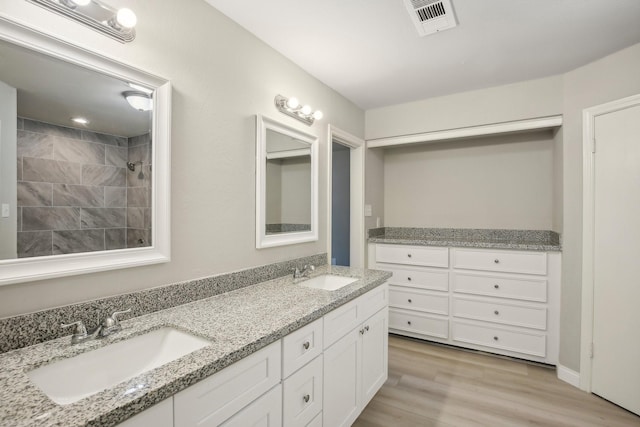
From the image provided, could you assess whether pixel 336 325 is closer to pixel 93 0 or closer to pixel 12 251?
pixel 12 251

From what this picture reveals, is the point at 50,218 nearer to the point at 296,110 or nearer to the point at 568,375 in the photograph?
the point at 296,110

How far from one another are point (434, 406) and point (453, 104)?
2.49 m

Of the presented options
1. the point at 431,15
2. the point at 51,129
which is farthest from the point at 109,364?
the point at 431,15

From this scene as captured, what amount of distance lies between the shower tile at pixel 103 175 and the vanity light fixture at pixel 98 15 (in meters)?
0.51

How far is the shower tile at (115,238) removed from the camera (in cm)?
123

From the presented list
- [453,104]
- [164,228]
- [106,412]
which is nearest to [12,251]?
[164,228]

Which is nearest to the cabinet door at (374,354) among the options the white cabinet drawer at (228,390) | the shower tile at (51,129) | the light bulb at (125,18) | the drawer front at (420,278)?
the white cabinet drawer at (228,390)

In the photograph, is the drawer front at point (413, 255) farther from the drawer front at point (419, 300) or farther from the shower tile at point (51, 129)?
the shower tile at point (51, 129)

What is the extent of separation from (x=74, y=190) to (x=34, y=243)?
22 cm

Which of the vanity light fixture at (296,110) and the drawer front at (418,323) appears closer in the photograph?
the vanity light fixture at (296,110)

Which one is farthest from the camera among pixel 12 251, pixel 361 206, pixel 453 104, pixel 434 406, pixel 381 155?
pixel 381 155

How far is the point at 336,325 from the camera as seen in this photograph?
162 cm

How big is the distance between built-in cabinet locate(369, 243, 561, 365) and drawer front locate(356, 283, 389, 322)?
3.21ft

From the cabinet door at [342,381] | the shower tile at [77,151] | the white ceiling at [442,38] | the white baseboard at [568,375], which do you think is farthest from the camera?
the white baseboard at [568,375]
